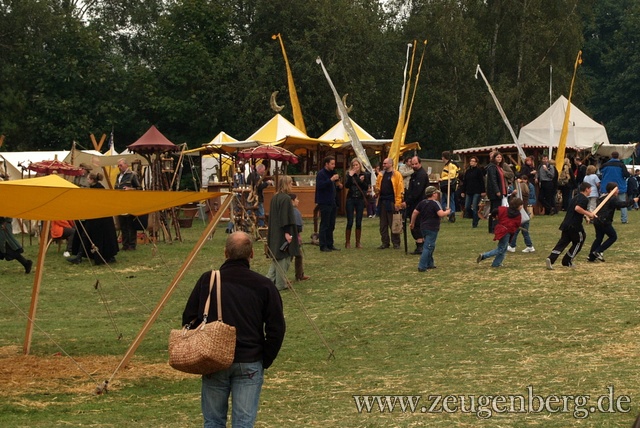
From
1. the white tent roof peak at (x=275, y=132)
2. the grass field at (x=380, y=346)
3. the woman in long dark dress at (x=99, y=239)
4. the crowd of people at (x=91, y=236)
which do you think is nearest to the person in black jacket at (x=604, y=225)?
the grass field at (x=380, y=346)

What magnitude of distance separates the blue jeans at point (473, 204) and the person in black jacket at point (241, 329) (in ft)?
71.9

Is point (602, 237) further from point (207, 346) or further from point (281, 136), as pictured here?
point (281, 136)

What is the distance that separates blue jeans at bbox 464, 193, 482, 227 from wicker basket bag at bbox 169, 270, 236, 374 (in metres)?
22.1

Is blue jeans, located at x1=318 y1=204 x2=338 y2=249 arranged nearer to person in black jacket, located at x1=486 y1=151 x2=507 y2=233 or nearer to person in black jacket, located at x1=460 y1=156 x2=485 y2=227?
person in black jacket, located at x1=486 y1=151 x2=507 y2=233

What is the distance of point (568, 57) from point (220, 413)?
50913 millimetres

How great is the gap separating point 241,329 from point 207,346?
349 mm

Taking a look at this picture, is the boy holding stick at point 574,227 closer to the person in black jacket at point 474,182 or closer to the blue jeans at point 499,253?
the blue jeans at point 499,253

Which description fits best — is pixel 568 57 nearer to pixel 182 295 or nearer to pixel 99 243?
pixel 99 243

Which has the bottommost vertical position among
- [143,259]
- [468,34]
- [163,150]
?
[143,259]

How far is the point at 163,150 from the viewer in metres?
28.1

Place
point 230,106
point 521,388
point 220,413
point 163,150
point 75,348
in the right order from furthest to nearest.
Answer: point 230,106 < point 163,150 < point 75,348 < point 521,388 < point 220,413

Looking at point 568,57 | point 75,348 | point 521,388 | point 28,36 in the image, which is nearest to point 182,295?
point 75,348

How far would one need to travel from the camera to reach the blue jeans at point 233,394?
24.5 feet

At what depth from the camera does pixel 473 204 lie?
29.9 m
